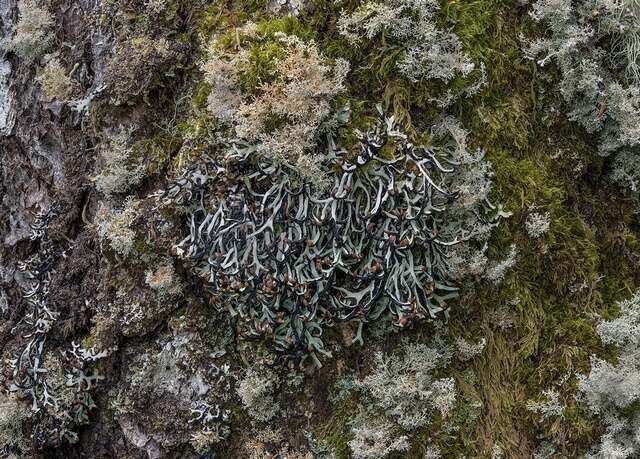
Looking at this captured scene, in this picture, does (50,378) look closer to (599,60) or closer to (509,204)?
(509,204)

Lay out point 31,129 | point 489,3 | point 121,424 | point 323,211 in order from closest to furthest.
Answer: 1. point 323,211
2. point 489,3
3. point 121,424
4. point 31,129

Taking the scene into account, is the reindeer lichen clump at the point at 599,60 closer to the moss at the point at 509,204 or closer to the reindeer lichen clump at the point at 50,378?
the moss at the point at 509,204

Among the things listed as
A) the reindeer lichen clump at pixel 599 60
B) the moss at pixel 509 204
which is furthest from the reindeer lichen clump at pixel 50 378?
the reindeer lichen clump at pixel 599 60

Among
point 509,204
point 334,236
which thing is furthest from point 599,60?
point 334,236

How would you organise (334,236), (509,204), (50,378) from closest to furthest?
(334,236) → (509,204) → (50,378)

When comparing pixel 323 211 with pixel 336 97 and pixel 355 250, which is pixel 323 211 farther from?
pixel 336 97

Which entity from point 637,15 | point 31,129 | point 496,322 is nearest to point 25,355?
point 31,129

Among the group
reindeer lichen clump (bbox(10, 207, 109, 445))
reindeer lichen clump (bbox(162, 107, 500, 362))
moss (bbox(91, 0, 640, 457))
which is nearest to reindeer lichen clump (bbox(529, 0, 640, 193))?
moss (bbox(91, 0, 640, 457))

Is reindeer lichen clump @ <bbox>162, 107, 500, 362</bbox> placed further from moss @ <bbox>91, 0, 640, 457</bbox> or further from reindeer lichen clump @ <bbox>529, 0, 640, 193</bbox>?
reindeer lichen clump @ <bbox>529, 0, 640, 193</bbox>
